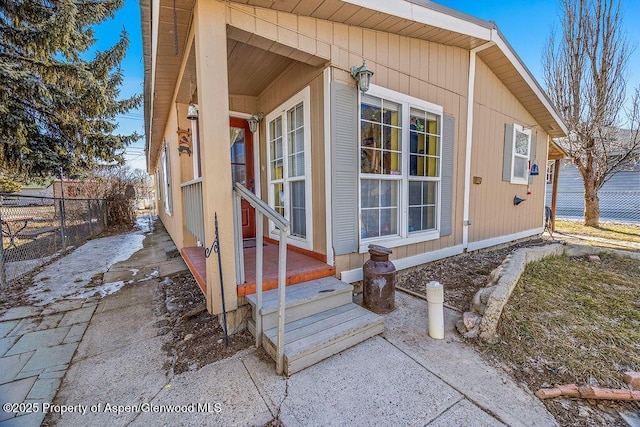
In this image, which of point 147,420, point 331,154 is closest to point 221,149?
point 331,154

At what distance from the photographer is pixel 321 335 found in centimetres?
207

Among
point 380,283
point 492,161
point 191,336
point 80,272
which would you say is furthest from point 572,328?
point 80,272

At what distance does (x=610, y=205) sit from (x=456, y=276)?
13067 millimetres

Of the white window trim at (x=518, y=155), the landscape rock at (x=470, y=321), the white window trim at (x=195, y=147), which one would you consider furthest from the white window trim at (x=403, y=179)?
the white window trim at (x=518, y=155)

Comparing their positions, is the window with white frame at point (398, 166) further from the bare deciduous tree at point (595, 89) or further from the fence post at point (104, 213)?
the fence post at point (104, 213)

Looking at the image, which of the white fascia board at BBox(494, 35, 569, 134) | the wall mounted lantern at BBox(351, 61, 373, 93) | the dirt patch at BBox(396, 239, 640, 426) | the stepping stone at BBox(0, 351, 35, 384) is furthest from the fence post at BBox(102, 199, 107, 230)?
the white fascia board at BBox(494, 35, 569, 134)

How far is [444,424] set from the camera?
1.49m

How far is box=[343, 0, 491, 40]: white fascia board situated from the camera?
292 cm

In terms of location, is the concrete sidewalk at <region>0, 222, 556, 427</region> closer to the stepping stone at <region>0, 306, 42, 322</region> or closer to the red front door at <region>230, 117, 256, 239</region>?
the stepping stone at <region>0, 306, 42, 322</region>

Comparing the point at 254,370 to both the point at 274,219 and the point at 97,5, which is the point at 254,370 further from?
the point at 97,5

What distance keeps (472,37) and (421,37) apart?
0.95 meters

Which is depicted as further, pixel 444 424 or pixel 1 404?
pixel 1 404

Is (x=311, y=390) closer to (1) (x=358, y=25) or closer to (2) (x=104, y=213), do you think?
(1) (x=358, y=25)

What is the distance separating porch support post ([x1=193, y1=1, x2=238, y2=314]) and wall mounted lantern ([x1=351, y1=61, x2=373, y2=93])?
4.66 feet
